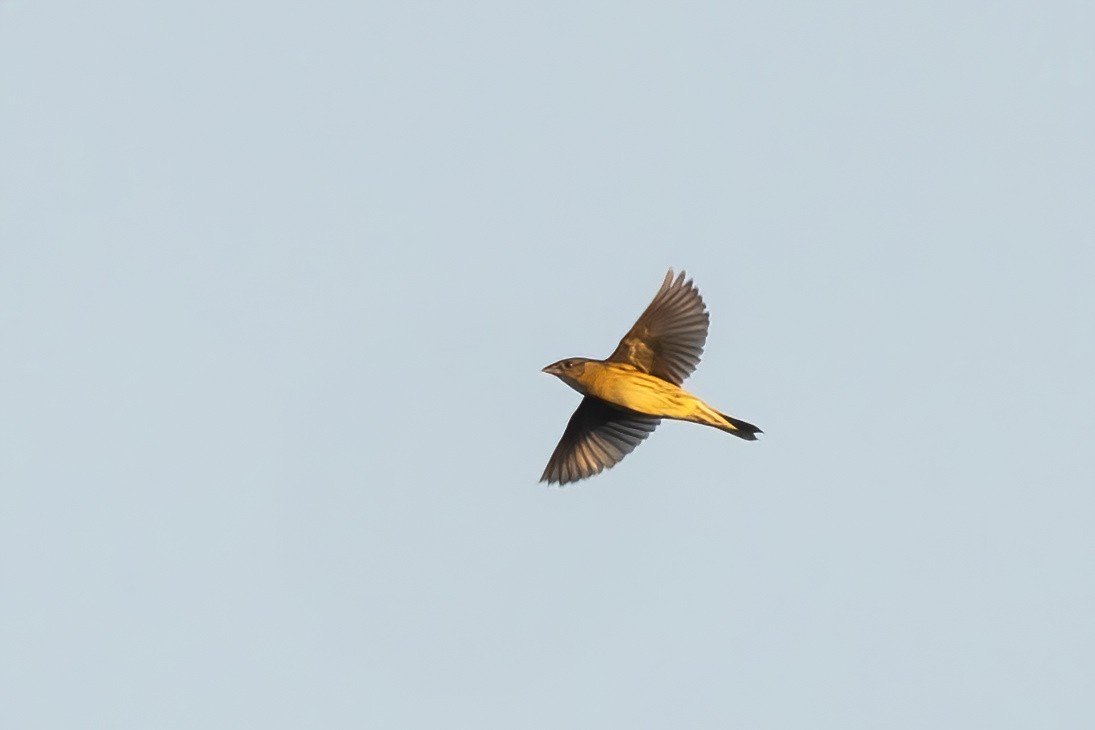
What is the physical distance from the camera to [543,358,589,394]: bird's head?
19734mm

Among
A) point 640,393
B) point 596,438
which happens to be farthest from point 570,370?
point 596,438

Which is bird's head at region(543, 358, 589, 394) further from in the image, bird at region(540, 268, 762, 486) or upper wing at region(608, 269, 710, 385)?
upper wing at region(608, 269, 710, 385)

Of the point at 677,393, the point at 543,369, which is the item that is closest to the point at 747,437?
the point at 677,393

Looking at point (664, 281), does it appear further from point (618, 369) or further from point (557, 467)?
point (557, 467)

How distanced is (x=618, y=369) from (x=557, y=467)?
2078mm

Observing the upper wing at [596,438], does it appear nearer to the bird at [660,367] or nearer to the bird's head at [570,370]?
the bird at [660,367]

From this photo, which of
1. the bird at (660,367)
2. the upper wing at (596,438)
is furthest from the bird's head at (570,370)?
the upper wing at (596,438)

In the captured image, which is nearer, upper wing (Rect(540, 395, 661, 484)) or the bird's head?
the bird's head

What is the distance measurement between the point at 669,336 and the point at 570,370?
1080 millimetres

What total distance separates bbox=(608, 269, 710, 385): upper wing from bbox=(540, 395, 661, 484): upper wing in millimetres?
1165

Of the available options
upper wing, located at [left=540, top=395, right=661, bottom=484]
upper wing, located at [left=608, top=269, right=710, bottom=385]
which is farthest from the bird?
upper wing, located at [left=540, top=395, right=661, bottom=484]

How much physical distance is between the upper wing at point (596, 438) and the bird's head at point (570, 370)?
3.58 ft

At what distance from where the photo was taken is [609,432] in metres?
21.2

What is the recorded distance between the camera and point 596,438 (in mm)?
21219
